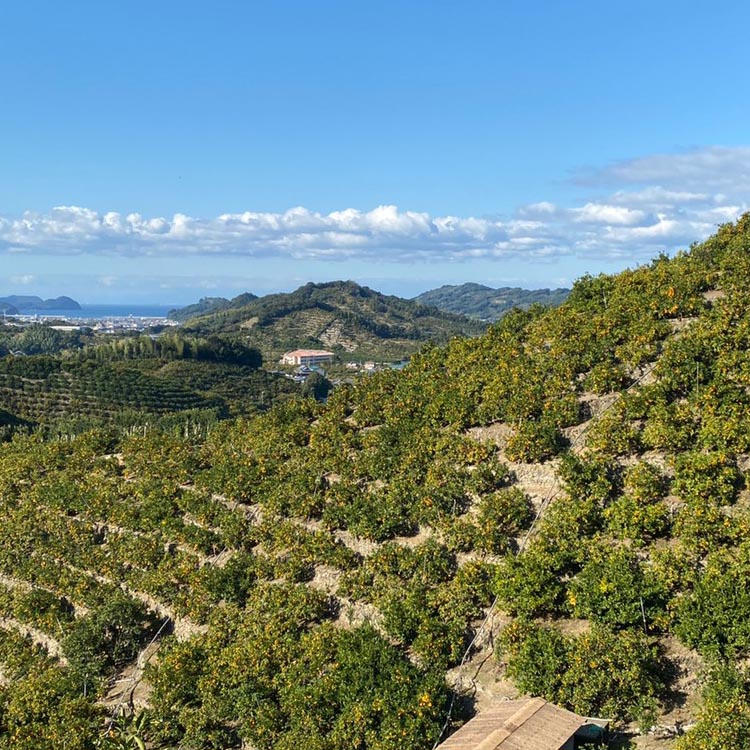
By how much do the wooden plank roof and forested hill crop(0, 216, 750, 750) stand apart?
89 centimetres

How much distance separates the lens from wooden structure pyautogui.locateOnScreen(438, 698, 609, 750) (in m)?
10.6

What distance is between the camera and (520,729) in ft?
35.7

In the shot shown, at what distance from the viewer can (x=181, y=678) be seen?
15.1 m

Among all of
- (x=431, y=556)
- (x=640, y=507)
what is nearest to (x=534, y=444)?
(x=640, y=507)

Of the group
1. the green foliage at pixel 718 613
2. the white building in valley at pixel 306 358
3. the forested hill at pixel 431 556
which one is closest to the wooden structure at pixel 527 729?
the forested hill at pixel 431 556

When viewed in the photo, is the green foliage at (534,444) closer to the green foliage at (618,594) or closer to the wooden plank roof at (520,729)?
the green foliage at (618,594)

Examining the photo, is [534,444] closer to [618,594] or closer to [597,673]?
[618,594]

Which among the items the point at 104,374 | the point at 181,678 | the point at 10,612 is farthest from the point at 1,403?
the point at 181,678

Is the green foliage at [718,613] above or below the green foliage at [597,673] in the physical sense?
above

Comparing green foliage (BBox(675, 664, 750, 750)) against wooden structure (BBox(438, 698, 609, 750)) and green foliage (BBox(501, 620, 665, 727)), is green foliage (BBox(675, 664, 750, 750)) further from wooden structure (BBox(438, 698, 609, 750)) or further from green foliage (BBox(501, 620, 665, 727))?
wooden structure (BBox(438, 698, 609, 750))

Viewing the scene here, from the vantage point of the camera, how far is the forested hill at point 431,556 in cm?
1273

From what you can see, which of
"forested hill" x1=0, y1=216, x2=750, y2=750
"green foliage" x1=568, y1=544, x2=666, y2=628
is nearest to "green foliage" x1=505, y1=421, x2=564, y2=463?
"forested hill" x1=0, y1=216, x2=750, y2=750

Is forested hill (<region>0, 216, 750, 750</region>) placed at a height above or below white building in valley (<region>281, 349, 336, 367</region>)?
above

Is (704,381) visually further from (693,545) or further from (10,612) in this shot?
(10,612)
